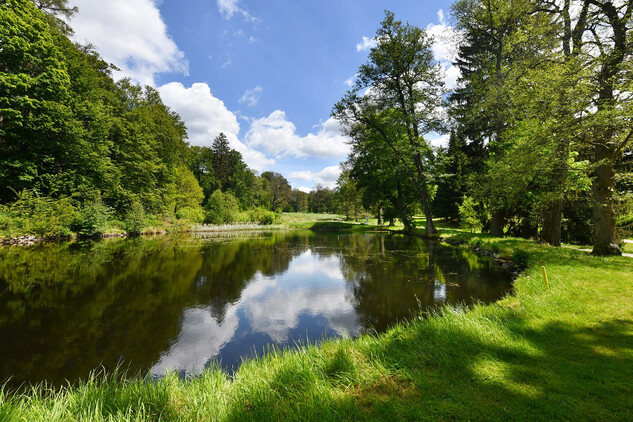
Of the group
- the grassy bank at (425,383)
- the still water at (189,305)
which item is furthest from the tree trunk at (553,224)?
the grassy bank at (425,383)

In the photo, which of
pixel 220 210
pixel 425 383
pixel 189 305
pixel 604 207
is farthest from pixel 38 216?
pixel 604 207

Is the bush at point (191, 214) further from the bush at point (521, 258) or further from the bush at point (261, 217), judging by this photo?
the bush at point (521, 258)

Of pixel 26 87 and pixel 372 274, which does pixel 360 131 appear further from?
pixel 26 87

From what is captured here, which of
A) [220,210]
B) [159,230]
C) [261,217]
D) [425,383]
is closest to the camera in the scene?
[425,383]

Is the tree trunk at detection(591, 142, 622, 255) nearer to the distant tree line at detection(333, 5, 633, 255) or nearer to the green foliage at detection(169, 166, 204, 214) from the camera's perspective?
the distant tree line at detection(333, 5, 633, 255)

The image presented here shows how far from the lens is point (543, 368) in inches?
108

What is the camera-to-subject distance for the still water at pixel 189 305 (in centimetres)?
411

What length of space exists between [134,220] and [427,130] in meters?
28.6

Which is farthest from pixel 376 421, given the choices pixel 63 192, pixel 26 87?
pixel 63 192

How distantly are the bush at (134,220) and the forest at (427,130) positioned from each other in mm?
133

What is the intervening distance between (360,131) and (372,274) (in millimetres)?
23734

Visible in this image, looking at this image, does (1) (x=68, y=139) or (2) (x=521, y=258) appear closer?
(2) (x=521, y=258)

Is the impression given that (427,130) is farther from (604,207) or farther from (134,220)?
(134,220)

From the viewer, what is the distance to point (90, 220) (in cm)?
2003
